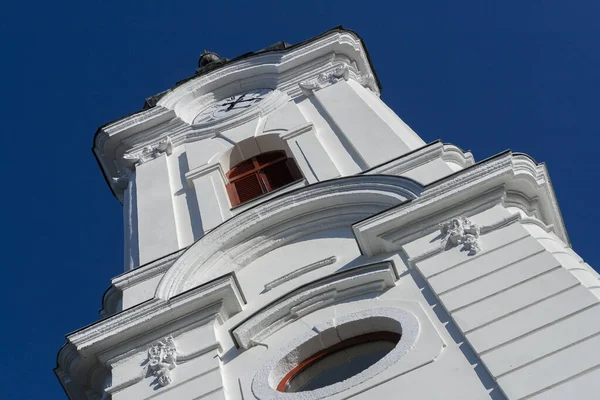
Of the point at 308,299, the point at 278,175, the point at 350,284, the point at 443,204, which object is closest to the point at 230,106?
the point at 278,175

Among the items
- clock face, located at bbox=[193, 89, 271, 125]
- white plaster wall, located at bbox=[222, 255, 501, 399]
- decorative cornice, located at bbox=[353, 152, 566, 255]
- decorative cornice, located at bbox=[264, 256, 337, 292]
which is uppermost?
clock face, located at bbox=[193, 89, 271, 125]

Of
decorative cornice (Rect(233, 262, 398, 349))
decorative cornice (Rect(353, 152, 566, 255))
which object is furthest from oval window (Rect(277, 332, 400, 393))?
decorative cornice (Rect(353, 152, 566, 255))

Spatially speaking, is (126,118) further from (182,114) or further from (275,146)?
(275,146)

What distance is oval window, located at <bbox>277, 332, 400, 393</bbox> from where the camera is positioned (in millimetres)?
11211

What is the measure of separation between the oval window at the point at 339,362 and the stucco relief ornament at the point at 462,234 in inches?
57.8

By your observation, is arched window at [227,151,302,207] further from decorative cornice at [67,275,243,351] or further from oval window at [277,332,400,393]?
oval window at [277,332,400,393]

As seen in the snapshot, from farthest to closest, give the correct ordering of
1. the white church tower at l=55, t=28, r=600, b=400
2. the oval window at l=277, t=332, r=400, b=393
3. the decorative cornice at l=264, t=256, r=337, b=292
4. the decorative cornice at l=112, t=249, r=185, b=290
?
1. the decorative cornice at l=112, t=249, r=185, b=290
2. the decorative cornice at l=264, t=256, r=337, b=292
3. the oval window at l=277, t=332, r=400, b=393
4. the white church tower at l=55, t=28, r=600, b=400

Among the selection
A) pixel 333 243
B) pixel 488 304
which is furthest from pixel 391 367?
pixel 333 243

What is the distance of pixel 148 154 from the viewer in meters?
Result: 19.7

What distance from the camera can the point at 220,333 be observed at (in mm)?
12562

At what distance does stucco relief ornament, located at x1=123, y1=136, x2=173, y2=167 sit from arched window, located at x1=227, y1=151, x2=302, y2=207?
6.34 ft

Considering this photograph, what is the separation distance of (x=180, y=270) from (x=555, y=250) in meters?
5.45

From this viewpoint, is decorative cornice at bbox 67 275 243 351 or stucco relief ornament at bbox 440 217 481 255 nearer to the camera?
stucco relief ornament at bbox 440 217 481 255

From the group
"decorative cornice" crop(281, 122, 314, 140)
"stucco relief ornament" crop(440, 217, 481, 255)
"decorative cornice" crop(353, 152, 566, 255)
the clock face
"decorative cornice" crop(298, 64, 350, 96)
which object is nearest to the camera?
"stucco relief ornament" crop(440, 217, 481, 255)
